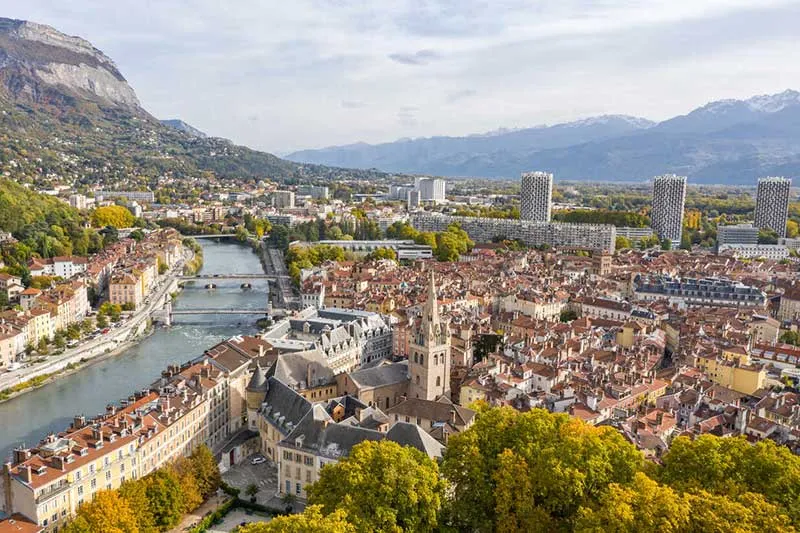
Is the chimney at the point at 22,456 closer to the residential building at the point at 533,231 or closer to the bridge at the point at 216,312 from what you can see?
the bridge at the point at 216,312

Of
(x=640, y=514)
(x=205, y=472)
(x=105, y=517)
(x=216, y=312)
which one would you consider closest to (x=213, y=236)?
(x=216, y=312)

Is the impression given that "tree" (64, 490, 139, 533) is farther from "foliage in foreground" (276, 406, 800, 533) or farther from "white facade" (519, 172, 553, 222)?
"white facade" (519, 172, 553, 222)

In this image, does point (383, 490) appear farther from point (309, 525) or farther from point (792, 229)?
point (792, 229)

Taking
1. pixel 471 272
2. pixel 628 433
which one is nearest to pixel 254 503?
pixel 628 433

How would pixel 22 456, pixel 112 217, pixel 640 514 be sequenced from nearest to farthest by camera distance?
1. pixel 640 514
2. pixel 22 456
3. pixel 112 217

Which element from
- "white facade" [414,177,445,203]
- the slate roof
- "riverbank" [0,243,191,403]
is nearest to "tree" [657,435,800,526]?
the slate roof

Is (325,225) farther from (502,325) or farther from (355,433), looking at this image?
(355,433)
